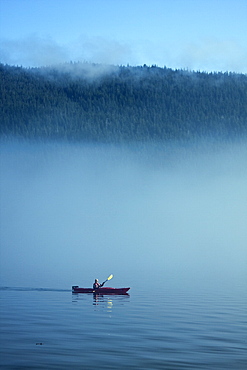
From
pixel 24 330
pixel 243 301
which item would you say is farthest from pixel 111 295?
pixel 24 330

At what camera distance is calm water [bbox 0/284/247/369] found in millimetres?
27047

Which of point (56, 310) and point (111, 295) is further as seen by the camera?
point (111, 295)

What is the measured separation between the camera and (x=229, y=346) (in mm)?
30953

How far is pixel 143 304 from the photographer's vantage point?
51000mm

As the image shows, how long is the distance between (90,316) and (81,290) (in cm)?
1541

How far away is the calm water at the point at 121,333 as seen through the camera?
2705 centimetres

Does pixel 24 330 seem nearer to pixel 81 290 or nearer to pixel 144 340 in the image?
pixel 144 340

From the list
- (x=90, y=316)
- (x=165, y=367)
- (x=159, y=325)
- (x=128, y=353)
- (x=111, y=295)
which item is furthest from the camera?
(x=111, y=295)

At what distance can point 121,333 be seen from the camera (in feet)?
112

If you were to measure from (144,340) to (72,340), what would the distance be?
351 centimetres

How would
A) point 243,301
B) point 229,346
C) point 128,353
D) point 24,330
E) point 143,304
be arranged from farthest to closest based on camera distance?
point 243,301 → point 143,304 → point 24,330 → point 229,346 → point 128,353

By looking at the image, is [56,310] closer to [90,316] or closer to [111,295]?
[90,316]

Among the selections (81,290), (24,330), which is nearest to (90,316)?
(24,330)

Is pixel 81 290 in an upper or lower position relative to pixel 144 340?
upper
